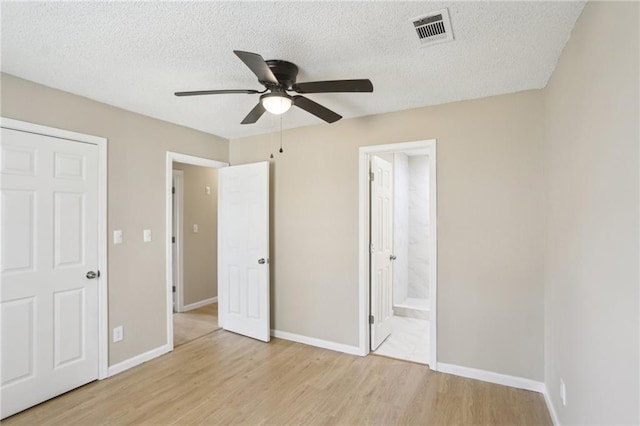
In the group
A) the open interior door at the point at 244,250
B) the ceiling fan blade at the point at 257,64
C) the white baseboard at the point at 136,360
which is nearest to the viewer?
the ceiling fan blade at the point at 257,64

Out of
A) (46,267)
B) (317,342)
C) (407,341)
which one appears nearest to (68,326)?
(46,267)

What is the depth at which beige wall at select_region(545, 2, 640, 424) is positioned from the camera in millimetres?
1119

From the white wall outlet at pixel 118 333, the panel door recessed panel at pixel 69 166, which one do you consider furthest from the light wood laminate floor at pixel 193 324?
the panel door recessed panel at pixel 69 166

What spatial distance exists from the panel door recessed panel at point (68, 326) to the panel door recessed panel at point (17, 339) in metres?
0.16

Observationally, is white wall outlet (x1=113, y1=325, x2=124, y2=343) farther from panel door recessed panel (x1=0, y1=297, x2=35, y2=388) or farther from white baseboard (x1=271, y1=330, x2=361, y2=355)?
white baseboard (x1=271, y1=330, x2=361, y2=355)

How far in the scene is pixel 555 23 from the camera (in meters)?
1.74

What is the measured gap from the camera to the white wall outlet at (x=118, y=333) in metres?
2.98

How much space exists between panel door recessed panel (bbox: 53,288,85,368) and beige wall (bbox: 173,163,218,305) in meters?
2.27

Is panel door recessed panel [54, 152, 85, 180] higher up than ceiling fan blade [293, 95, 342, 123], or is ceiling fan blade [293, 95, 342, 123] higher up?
ceiling fan blade [293, 95, 342, 123]

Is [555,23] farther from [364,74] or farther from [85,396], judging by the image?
[85,396]

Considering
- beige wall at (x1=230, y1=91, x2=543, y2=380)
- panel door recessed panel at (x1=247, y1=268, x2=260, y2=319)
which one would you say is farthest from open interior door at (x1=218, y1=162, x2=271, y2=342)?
beige wall at (x1=230, y1=91, x2=543, y2=380)

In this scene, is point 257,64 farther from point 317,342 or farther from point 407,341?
point 407,341

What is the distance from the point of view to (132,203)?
10.3ft

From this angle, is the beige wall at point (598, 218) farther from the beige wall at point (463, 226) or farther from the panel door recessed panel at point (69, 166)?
the panel door recessed panel at point (69, 166)
